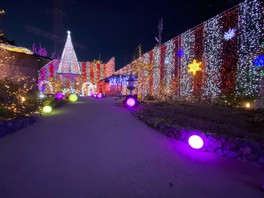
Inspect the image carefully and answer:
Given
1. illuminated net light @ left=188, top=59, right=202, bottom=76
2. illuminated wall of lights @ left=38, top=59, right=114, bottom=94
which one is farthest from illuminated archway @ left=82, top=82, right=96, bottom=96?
illuminated net light @ left=188, top=59, right=202, bottom=76

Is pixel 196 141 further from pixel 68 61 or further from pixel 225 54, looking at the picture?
pixel 68 61

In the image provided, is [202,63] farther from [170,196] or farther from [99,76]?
[99,76]

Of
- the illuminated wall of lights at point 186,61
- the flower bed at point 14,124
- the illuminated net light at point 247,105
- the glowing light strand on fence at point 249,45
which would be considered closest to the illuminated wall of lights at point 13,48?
the flower bed at point 14,124

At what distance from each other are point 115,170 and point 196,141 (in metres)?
2.17

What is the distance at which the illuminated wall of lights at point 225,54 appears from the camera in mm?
7953

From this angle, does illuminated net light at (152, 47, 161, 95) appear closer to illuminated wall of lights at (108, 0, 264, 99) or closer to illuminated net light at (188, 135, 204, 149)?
illuminated wall of lights at (108, 0, 264, 99)

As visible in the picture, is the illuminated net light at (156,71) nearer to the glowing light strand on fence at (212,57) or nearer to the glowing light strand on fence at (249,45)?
the glowing light strand on fence at (212,57)

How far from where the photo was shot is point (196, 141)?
4.04 m

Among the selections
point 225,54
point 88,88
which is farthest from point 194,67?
point 88,88

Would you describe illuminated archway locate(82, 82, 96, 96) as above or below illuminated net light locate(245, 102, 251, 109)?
above

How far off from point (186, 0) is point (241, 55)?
439 inches

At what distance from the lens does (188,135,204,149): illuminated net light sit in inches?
158

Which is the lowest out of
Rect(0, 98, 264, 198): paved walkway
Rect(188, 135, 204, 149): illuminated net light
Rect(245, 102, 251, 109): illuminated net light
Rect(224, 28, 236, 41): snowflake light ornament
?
Rect(0, 98, 264, 198): paved walkway

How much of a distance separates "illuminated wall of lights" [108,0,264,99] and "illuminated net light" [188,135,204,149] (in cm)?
587
